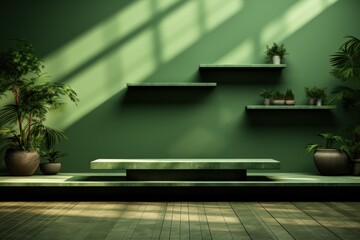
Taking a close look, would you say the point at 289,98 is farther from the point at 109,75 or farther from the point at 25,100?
the point at 25,100

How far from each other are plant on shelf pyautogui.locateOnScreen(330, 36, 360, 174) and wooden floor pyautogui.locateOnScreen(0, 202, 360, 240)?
5.07 feet

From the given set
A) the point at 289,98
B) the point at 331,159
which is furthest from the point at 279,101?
the point at 331,159

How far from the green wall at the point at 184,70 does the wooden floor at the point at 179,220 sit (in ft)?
4.91

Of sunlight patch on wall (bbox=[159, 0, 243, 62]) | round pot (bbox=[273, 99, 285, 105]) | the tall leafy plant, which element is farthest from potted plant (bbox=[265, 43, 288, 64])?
the tall leafy plant

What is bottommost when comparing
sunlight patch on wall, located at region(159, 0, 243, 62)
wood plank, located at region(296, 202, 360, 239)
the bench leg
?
wood plank, located at region(296, 202, 360, 239)

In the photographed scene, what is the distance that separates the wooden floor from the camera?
3736 millimetres

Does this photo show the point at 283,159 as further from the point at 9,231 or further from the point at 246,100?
the point at 9,231

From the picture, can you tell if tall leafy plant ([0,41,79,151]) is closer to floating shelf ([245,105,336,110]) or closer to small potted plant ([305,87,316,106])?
floating shelf ([245,105,336,110])

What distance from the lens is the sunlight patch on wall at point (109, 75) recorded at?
681cm

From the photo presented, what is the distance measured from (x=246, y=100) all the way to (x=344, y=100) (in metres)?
1.34

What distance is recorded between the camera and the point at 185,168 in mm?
5496

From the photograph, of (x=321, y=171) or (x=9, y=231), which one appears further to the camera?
(x=321, y=171)

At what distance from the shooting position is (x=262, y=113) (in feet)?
22.3

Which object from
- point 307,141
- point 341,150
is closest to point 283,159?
point 307,141
